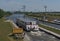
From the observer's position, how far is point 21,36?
24.4 metres

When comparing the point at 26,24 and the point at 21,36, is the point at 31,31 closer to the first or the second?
the point at 26,24

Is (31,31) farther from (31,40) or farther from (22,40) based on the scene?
(22,40)

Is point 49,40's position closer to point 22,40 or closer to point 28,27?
point 22,40

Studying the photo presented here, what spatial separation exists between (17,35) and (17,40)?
Answer: 208cm

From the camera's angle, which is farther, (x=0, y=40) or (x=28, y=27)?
(x=28, y=27)

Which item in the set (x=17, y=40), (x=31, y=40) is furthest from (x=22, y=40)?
(x=31, y=40)

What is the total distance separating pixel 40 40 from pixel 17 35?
10.2ft

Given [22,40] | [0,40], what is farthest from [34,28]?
[0,40]

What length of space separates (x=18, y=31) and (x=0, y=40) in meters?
5.33

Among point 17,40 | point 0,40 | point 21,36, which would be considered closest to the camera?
point 0,40

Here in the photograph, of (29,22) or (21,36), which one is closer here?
(21,36)

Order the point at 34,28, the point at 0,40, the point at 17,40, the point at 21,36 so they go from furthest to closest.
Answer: the point at 34,28 < the point at 21,36 < the point at 17,40 < the point at 0,40

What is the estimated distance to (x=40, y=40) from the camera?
25.6 meters

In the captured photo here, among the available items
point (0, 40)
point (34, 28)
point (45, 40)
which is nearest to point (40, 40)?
point (45, 40)
